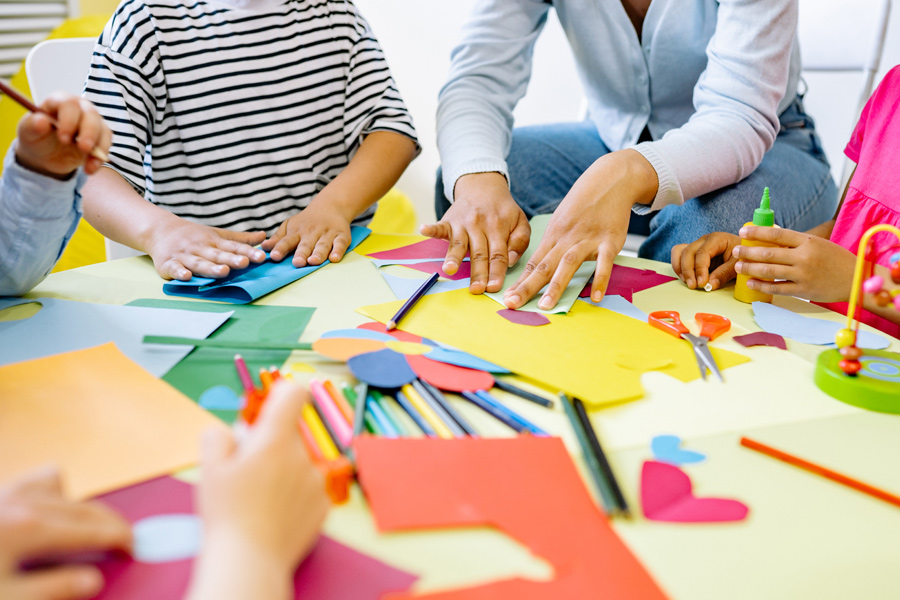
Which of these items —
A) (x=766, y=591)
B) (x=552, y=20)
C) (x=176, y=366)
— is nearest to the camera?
(x=766, y=591)

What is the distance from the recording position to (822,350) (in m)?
0.56

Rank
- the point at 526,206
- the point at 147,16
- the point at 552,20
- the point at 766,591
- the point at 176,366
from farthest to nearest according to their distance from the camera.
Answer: the point at 552,20
the point at 526,206
the point at 147,16
the point at 176,366
the point at 766,591

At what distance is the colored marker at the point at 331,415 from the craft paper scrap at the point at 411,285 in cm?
21

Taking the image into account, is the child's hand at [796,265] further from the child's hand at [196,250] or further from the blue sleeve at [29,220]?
the blue sleeve at [29,220]

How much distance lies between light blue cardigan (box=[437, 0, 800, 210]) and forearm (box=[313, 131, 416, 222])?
0.07 m

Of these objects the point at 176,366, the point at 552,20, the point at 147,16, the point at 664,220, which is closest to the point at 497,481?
the point at 176,366

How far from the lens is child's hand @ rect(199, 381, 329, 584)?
0.28 meters

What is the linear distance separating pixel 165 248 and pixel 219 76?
13.3 inches

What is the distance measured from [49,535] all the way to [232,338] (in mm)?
263

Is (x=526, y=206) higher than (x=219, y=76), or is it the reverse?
(x=219, y=76)

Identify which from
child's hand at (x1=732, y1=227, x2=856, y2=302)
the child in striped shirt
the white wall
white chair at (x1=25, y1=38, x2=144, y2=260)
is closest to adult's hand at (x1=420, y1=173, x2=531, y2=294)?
the child in striped shirt

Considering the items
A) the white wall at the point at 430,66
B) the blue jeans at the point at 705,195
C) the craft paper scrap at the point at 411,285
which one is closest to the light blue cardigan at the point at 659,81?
the blue jeans at the point at 705,195

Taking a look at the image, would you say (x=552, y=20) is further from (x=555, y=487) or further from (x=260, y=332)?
(x=555, y=487)

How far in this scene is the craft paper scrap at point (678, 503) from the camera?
352 millimetres
